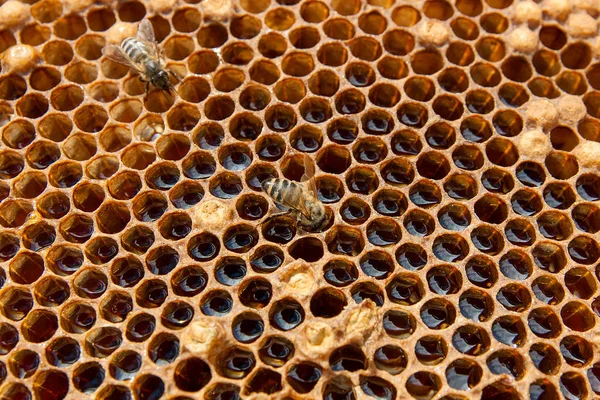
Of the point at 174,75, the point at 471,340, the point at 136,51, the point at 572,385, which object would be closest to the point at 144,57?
the point at 136,51

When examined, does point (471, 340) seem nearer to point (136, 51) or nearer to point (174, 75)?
point (174, 75)

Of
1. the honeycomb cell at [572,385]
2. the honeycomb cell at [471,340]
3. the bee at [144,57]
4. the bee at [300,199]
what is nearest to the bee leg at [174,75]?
the bee at [144,57]

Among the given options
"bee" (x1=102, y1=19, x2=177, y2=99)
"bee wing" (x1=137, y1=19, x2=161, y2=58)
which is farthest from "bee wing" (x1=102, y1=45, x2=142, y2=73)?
"bee wing" (x1=137, y1=19, x2=161, y2=58)

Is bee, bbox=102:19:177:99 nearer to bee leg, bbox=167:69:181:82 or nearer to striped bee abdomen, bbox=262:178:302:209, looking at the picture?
bee leg, bbox=167:69:181:82

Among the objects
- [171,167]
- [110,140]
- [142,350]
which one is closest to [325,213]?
[171,167]

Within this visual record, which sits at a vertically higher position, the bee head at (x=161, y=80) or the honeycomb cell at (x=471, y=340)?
the bee head at (x=161, y=80)

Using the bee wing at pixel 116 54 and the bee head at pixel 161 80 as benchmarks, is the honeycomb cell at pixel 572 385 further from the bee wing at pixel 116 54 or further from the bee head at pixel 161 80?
the bee wing at pixel 116 54

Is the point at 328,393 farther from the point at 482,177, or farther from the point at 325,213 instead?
the point at 482,177

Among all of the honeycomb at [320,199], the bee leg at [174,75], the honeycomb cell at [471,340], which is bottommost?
the honeycomb cell at [471,340]

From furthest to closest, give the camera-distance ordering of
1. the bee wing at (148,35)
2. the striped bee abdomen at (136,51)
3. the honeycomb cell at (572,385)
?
the bee wing at (148,35), the striped bee abdomen at (136,51), the honeycomb cell at (572,385)
